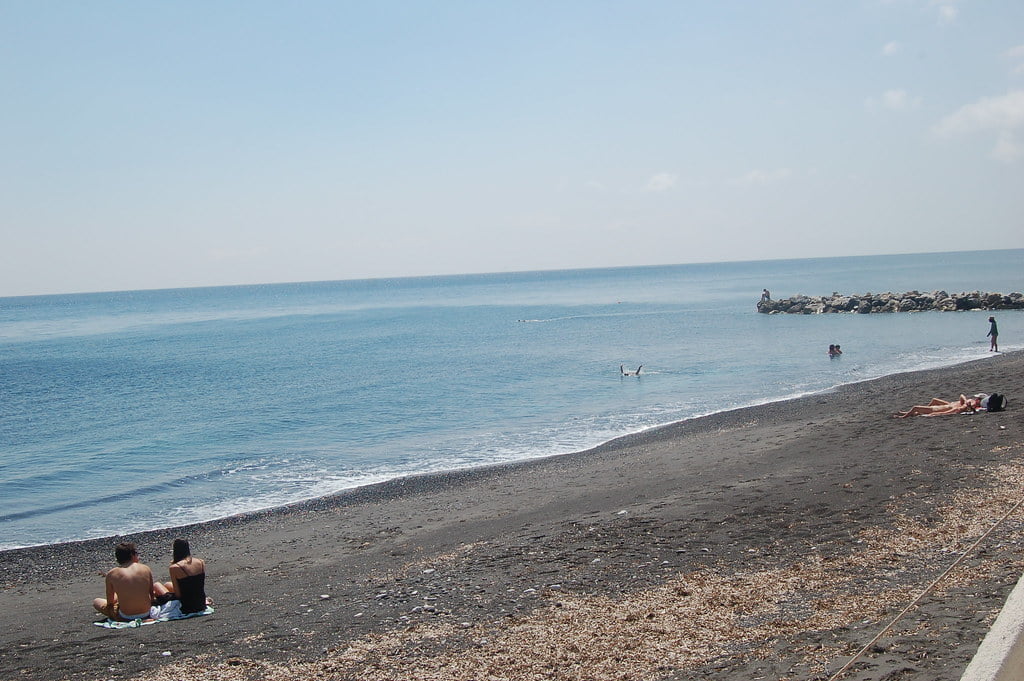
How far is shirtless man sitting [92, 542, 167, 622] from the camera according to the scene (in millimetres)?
9945

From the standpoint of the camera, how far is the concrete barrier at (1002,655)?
4.05 metres

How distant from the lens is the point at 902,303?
67.4 metres

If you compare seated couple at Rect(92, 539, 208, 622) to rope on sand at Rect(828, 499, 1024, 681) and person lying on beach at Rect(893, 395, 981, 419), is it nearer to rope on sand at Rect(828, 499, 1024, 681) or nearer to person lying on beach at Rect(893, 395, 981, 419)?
rope on sand at Rect(828, 499, 1024, 681)

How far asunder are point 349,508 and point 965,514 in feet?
39.0

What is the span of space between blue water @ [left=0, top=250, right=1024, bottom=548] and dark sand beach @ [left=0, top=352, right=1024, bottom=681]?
14.4 ft

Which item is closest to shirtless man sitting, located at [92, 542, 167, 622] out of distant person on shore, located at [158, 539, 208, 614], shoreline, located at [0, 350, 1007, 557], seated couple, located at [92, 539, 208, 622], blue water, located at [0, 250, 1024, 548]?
seated couple, located at [92, 539, 208, 622]

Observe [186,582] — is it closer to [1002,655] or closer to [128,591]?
[128,591]

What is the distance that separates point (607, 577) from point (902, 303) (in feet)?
215

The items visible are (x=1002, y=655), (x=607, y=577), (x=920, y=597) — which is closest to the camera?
(x=1002, y=655)

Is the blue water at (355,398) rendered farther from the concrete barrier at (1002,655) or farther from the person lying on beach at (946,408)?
the concrete barrier at (1002,655)

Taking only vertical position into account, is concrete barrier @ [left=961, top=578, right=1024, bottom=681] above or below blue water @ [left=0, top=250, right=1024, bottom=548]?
above

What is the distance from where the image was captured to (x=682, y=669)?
22.9 ft

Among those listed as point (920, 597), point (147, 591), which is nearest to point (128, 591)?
point (147, 591)

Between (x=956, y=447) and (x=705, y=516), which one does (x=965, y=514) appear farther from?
(x=956, y=447)
